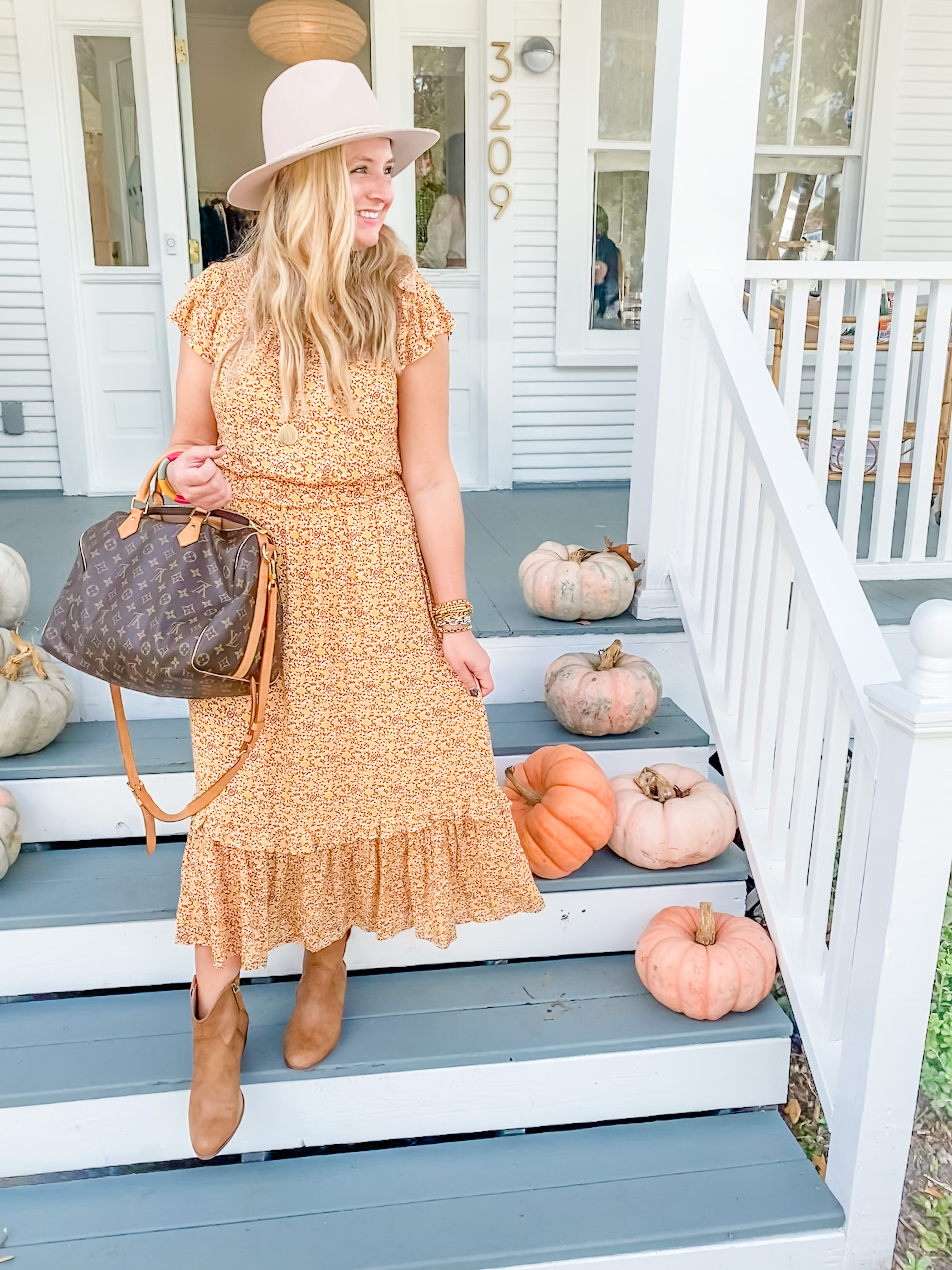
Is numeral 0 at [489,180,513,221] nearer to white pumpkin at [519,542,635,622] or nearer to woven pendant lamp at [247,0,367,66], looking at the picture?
woven pendant lamp at [247,0,367,66]

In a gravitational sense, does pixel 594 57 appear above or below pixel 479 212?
above

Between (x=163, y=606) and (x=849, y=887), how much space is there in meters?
1.16

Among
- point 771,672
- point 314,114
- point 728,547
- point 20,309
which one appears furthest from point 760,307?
point 20,309

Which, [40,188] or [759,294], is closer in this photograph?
[759,294]

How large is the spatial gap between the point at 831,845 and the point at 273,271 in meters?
1.30

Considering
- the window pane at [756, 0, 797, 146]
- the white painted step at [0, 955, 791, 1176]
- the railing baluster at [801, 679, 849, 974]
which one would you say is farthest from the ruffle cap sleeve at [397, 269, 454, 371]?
the window pane at [756, 0, 797, 146]

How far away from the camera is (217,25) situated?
7.82 metres

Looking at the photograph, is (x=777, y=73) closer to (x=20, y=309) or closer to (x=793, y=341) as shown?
(x=793, y=341)

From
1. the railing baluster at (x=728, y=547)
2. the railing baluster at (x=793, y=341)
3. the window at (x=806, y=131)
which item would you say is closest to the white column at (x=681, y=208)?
the railing baluster at (x=793, y=341)

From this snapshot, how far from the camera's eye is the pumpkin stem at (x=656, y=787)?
84.0 inches

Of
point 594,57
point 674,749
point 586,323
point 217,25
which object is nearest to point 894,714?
point 674,749

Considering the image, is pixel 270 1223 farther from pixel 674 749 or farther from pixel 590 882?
pixel 674 749

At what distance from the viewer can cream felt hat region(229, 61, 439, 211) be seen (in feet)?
4.42

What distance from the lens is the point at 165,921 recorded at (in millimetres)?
1937
